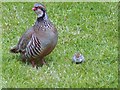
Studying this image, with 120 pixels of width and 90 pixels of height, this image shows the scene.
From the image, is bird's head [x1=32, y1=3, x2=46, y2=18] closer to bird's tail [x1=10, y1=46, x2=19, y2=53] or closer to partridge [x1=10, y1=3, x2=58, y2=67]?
partridge [x1=10, y1=3, x2=58, y2=67]

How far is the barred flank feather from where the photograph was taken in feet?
26.6

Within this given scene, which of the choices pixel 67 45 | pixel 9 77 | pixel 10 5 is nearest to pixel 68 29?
pixel 67 45

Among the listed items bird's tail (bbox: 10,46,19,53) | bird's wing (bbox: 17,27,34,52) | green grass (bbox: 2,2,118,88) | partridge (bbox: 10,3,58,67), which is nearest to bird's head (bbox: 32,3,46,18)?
partridge (bbox: 10,3,58,67)

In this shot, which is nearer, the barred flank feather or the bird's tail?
the barred flank feather

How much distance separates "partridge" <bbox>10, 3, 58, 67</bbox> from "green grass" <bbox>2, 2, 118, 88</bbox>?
235 mm

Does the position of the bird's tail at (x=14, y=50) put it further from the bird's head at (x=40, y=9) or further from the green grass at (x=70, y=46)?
the bird's head at (x=40, y=9)

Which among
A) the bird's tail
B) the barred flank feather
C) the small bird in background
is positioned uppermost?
the barred flank feather

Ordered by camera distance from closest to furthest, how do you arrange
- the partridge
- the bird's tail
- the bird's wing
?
the partridge
the bird's wing
the bird's tail

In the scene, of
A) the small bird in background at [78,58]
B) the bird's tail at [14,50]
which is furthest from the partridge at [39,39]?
the small bird in background at [78,58]

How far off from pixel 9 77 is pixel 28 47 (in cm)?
53

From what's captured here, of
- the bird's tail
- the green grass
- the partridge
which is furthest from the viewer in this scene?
the bird's tail

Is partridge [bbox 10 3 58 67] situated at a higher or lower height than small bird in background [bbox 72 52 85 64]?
higher

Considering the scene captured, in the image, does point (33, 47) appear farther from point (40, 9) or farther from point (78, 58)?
point (78, 58)

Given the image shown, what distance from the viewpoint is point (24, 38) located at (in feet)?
27.0
